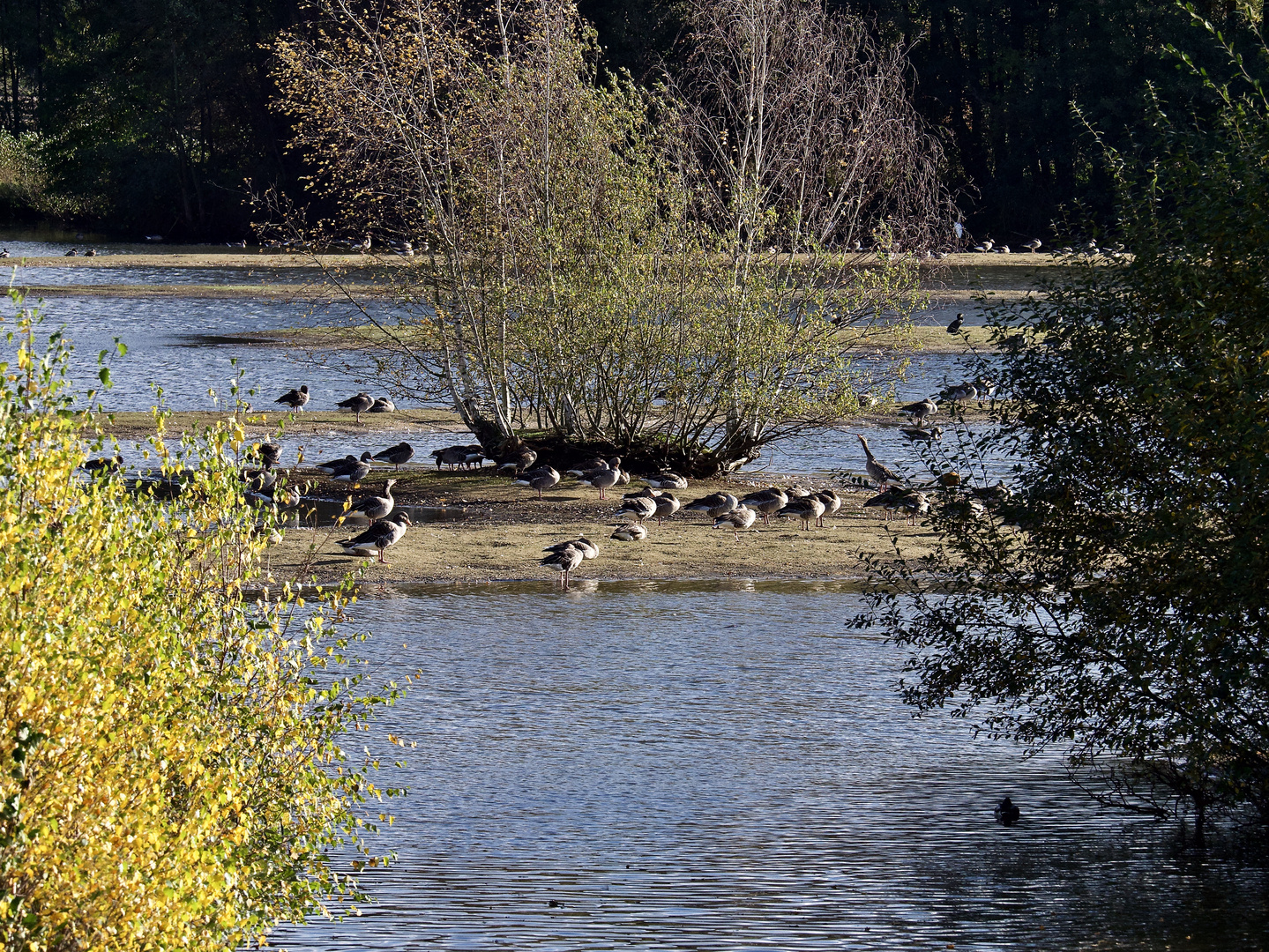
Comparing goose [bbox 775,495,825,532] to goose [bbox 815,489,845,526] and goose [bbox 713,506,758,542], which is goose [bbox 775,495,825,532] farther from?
goose [bbox 713,506,758,542]

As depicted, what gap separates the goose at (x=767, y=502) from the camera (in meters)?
20.2

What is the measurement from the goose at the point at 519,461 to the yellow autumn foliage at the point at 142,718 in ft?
46.8

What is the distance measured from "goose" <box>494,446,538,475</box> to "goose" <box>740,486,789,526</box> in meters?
3.69

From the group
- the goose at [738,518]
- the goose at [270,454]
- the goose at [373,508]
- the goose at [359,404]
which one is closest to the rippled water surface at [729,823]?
the goose at [373,508]

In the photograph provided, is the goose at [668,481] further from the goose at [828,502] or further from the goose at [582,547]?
the goose at [582,547]

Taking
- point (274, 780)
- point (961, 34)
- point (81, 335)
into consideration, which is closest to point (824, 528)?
point (274, 780)

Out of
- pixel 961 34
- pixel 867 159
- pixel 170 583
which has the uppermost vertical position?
pixel 961 34

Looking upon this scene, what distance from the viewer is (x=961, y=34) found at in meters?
69.2

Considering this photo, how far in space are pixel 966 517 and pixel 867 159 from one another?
44.0 ft

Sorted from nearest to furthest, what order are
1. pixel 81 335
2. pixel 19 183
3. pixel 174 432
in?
pixel 174 432 → pixel 81 335 → pixel 19 183

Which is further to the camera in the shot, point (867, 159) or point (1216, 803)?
point (867, 159)

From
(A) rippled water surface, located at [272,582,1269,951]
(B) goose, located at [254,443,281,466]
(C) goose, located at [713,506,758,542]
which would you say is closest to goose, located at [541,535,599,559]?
(A) rippled water surface, located at [272,582,1269,951]

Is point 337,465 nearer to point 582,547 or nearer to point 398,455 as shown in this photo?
point 398,455

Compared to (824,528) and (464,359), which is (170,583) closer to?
(824,528)
